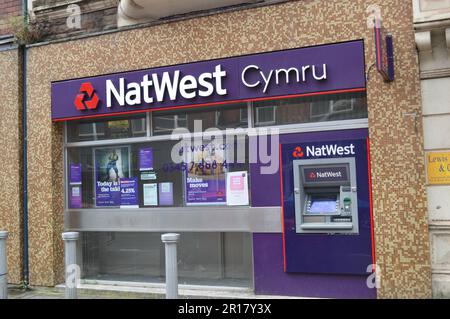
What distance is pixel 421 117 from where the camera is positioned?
5418mm

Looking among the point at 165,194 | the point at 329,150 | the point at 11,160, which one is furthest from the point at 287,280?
the point at 11,160

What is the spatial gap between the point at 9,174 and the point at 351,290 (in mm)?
5267

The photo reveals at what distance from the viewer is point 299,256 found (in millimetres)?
5941

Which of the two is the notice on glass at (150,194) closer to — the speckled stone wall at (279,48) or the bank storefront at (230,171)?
the bank storefront at (230,171)

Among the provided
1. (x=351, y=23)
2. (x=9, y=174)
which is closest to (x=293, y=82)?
(x=351, y=23)

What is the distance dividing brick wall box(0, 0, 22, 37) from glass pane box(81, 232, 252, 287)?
→ 3.50 meters

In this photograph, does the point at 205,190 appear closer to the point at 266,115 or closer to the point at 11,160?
the point at 266,115

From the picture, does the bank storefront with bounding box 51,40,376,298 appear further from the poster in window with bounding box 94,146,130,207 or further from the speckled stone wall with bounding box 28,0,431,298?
the speckled stone wall with bounding box 28,0,431,298

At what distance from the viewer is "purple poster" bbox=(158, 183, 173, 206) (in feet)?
22.3

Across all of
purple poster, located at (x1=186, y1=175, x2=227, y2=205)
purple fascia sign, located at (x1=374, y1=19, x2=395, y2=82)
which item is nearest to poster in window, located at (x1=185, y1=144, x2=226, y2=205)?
purple poster, located at (x1=186, y1=175, x2=227, y2=205)

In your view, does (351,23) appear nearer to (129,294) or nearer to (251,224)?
(251,224)

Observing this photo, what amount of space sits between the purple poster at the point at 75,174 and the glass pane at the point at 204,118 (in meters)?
1.42

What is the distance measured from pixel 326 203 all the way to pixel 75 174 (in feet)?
12.5

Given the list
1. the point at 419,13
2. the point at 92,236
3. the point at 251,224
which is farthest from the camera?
the point at 92,236
